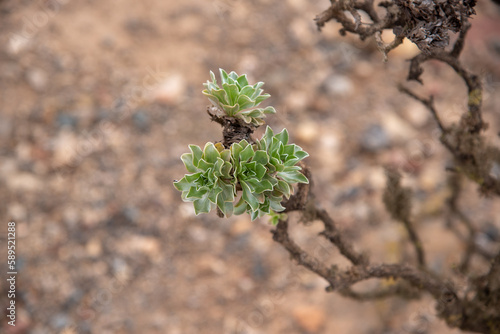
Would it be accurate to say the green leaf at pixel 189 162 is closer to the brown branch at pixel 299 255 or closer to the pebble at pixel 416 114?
the brown branch at pixel 299 255

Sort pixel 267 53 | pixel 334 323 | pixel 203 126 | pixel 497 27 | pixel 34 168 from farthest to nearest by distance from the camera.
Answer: pixel 497 27 < pixel 267 53 < pixel 203 126 < pixel 34 168 < pixel 334 323

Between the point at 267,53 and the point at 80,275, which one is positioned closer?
the point at 80,275

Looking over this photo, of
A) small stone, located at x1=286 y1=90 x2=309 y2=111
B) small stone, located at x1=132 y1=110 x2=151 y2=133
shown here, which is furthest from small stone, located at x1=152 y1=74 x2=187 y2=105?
small stone, located at x1=286 y1=90 x2=309 y2=111

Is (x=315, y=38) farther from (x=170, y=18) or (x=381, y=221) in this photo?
(x=381, y=221)

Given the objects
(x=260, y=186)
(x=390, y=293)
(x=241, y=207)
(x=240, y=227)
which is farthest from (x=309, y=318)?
(x=260, y=186)

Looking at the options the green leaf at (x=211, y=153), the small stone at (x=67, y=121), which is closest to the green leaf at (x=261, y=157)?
the green leaf at (x=211, y=153)

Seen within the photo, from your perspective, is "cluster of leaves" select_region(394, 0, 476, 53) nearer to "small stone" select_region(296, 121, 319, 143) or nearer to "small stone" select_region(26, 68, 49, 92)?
"small stone" select_region(296, 121, 319, 143)

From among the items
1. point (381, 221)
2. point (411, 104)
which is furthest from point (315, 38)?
point (381, 221)
